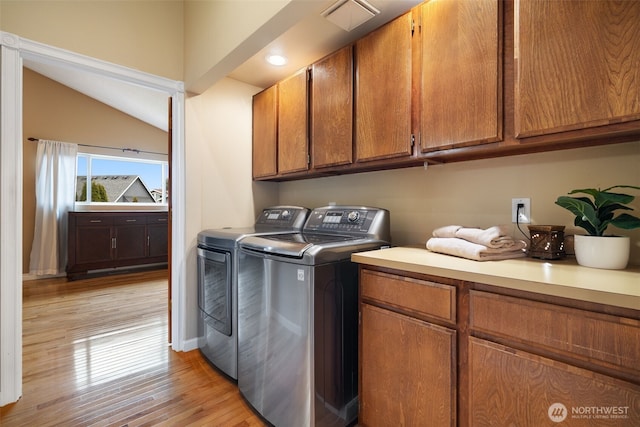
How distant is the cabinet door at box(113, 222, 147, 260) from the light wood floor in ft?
4.89

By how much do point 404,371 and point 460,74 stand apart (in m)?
1.30

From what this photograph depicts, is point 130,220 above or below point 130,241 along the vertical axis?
above

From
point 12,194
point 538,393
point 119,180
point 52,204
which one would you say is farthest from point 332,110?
point 119,180

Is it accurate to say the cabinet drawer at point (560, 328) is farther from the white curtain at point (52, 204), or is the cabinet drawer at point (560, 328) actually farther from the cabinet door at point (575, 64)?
the white curtain at point (52, 204)

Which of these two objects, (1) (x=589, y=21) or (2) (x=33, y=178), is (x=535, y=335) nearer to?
(1) (x=589, y=21)

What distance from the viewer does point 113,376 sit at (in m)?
1.94

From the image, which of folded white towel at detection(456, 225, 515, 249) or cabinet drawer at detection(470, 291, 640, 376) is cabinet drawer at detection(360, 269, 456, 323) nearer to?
cabinet drawer at detection(470, 291, 640, 376)

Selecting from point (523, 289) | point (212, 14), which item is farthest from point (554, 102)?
point (212, 14)

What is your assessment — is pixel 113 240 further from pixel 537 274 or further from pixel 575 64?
pixel 575 64

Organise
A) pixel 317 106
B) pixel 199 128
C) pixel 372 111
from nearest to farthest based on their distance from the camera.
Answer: pixel 372 111 < pixel 317 106 < pixel 199 128

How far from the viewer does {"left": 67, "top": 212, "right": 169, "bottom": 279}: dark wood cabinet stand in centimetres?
440

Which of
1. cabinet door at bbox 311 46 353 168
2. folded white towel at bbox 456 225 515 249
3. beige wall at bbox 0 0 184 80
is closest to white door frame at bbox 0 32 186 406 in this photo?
beige wall at bbox 0 0 184 80

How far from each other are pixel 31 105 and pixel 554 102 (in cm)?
621

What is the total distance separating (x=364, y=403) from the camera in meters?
1.36
